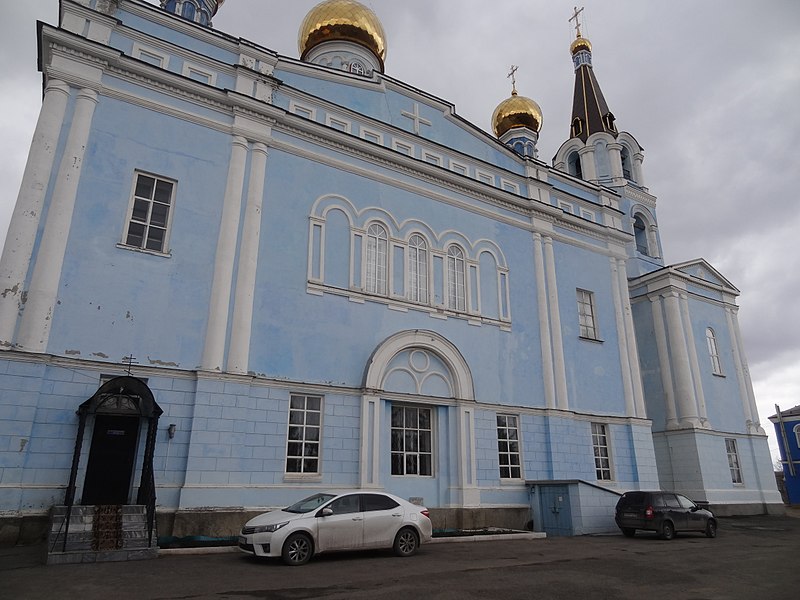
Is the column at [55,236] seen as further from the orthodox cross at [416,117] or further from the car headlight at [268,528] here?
the orthodox cross at [416,117]

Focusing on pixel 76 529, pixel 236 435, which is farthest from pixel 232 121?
pixel 76 529

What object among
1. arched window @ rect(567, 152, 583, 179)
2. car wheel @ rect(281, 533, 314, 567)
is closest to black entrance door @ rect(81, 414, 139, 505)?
car wheel @ rect(281, 533, 314, 567)

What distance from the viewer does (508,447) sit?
15906 mm

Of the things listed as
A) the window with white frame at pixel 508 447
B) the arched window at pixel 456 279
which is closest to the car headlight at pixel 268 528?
the window with white frame at pixel 508 447

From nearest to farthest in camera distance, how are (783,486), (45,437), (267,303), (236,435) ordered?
(45,437) < (236,435) < (267,303) < (783,486)

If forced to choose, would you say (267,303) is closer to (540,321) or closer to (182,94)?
(182,94)

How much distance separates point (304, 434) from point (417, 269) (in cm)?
556

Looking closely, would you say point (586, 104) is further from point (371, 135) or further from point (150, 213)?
point (150, 213)

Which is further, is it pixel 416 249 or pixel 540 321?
pixel 540 321

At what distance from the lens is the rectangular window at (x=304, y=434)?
12.5m

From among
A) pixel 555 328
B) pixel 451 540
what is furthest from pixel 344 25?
pixel 451 540

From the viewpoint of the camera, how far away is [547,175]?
20.1 meters

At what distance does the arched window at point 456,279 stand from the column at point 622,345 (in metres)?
6.51

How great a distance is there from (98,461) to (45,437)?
100 centimetres
